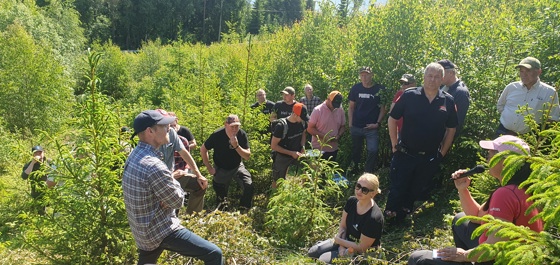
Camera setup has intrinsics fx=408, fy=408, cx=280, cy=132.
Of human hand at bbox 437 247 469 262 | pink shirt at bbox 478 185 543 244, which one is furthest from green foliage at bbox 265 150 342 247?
pink shirt at bbox 478 185 543 244

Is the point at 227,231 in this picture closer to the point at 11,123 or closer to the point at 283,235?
the point at 283,235

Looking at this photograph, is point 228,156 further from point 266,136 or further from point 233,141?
point 266,136

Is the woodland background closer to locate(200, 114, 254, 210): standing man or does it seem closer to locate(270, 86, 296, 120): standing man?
locate(200, 114, 254, 210): standing man

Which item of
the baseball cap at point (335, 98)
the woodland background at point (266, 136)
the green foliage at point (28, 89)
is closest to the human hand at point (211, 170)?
the woodland background at point (266, 136)

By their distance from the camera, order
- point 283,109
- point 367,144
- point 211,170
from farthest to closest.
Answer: point 283,109, point 367,144, point 211,170

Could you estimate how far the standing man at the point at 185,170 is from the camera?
5.48 metres

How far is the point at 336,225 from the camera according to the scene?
19.9 ft

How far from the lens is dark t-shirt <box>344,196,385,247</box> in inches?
177

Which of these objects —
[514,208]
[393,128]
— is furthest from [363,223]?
[514,208]

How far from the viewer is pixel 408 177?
5660 millimetres

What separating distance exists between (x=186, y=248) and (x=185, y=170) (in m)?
2.38

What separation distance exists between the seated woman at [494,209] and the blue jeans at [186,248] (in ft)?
6.30

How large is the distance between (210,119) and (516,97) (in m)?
5.22

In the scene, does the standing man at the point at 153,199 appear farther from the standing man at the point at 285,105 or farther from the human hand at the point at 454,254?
the standing man at the point at 285,105
